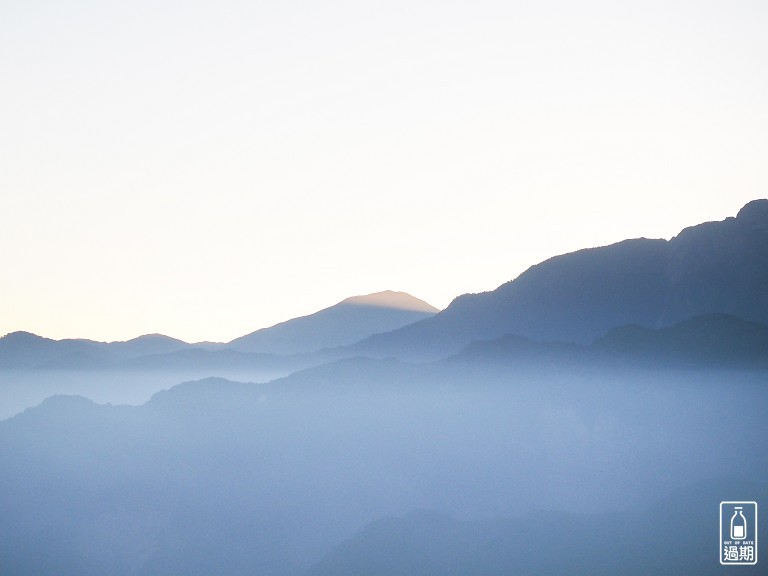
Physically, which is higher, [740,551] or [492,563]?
[740,551]

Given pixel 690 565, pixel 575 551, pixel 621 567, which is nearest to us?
pixel 690 565

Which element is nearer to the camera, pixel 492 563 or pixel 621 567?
pixel 621 567

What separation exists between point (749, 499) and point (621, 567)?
3318cm

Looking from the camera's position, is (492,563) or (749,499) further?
(492,563)

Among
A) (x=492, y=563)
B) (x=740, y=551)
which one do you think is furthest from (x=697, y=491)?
(x=740, y=551)

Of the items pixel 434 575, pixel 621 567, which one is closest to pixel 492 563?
pixel 434 575

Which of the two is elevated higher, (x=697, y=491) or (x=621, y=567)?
(x=697, y=491)

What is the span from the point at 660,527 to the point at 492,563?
126 feet

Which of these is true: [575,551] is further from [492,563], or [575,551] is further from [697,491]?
[697,491]

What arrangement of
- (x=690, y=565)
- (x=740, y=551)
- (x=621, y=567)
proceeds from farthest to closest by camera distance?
(x=621, y=567) → (x=690, y=565) → (x=740, y=551)

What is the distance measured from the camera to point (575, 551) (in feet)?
616

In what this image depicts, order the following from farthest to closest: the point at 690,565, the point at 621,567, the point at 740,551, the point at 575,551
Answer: the point at 575,551, the point at 621,567, the point at 690,565, the point at 740,551

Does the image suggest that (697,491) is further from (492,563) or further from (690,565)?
(492,563)

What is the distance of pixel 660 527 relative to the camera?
183375 millimetres
